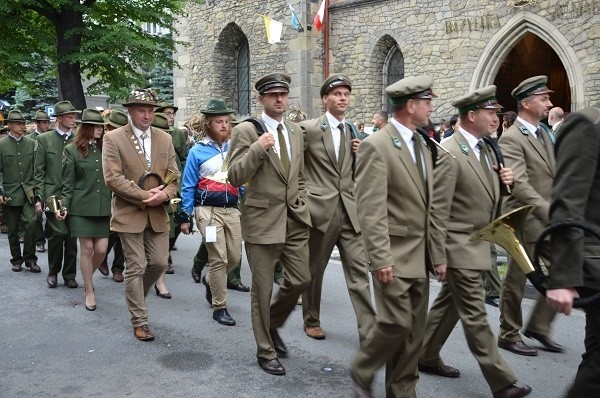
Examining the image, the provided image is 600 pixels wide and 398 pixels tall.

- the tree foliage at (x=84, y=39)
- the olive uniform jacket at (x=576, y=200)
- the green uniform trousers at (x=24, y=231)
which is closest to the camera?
the olive uniform jacket at (x=576, y=200)

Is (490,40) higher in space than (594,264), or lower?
higher

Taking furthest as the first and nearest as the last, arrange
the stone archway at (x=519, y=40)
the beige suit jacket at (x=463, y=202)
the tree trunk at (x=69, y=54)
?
the tree trunk at (x=69, y=54)
the stone archway at (x=519, y=40)
the beige suit jacket at (x=463, y=202)

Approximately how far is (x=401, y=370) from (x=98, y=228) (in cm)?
415

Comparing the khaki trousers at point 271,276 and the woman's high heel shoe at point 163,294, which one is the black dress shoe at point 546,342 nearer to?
the khaki trousers at point 271,276

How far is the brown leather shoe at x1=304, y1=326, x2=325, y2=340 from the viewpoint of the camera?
20.3 ft

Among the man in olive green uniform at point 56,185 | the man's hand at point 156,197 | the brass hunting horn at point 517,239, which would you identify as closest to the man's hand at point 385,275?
the brass hunting horn at point 517,239

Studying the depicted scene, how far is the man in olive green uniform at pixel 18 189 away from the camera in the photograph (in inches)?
375

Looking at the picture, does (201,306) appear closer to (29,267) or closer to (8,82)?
(29,267)

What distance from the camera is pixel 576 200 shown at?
3.03 metres

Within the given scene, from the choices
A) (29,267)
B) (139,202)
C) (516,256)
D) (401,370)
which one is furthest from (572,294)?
(29,267)

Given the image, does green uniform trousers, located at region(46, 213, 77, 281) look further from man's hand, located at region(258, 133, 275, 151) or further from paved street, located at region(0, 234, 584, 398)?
man's hand, located at region(258, 133, 275, 151)

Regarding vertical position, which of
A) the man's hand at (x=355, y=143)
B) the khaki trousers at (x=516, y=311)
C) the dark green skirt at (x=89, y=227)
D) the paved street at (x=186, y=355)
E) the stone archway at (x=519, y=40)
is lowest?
the paved street at (x=186, y=355)

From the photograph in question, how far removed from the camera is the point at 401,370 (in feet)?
14.1

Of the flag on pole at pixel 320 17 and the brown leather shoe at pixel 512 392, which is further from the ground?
the flag on pole at pixel 320 17
